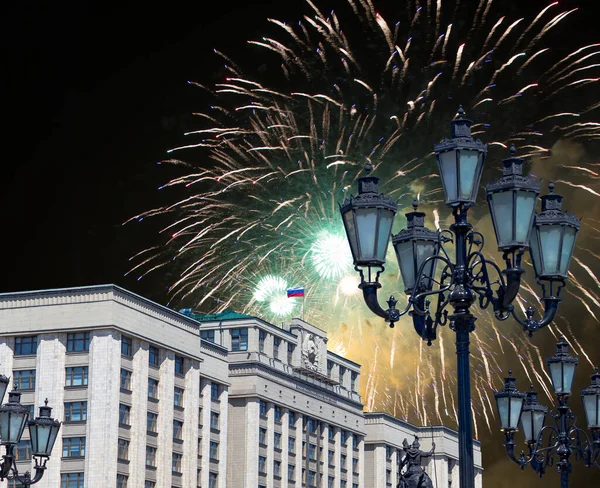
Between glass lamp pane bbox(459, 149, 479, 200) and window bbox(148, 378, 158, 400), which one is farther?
window bbox(148, 378, 158, 400)

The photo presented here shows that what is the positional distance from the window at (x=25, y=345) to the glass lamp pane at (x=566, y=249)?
72.1 m

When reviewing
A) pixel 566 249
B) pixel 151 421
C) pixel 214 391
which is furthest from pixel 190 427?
pixel 566 249

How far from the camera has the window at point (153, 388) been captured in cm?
9219

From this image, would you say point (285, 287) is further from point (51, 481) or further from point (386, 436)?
point (386, 436)

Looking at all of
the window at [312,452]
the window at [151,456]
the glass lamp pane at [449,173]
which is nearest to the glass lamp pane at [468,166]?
the glass lamp pane at [449,173]

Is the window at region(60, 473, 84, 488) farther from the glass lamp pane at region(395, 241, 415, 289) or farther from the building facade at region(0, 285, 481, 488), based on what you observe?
the glass lamp pane at region(395, 241, 415, 289)

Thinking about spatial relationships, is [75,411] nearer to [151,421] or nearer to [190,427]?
[151,421]

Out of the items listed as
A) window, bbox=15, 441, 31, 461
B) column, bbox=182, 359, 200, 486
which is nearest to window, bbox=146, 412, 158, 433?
column, bbox=182, 359, 200, 486

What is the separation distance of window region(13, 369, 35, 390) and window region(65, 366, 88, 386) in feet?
7.67

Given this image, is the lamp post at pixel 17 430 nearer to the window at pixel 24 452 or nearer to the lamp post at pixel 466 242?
the lamp post at pixel 466 242

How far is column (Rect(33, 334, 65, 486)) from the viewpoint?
8675 cm

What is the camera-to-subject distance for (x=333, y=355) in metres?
125

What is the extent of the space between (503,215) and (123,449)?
235 ft

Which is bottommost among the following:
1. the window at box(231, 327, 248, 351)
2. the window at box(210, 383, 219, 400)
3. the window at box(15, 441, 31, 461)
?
the window at box(15, 441, 31, 461)
